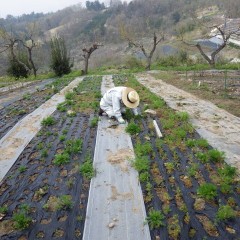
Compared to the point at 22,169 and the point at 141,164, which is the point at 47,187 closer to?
the point at 22,169

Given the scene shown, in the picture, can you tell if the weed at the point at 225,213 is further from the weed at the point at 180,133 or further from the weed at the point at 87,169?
the weed at the point at 180,133

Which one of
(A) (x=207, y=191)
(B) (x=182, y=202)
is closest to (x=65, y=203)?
(B) (x=182, y=202)

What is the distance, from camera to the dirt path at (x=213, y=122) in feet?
16.0

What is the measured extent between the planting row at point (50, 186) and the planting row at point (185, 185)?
0.85 metres

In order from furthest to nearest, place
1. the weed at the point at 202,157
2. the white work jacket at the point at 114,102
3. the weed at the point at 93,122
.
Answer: the weed at the point at 93,122, the white work jacket at the point at 114,102, the weed at the point at 202,157

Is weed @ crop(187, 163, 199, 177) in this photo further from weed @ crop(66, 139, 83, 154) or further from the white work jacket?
the white work jacket

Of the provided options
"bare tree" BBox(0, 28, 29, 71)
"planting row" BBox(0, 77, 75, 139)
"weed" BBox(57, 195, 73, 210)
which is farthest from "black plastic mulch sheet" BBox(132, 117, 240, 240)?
"bare tree" BBox(0, 28, 29, 71)

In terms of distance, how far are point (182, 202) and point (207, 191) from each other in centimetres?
37

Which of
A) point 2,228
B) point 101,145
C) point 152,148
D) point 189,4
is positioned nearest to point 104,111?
point 101,145

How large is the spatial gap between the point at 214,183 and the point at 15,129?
15.5ft

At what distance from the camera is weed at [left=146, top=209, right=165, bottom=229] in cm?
301

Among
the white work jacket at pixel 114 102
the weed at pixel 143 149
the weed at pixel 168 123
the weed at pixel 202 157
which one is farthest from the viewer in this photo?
the white work jacket at pixel 114 102

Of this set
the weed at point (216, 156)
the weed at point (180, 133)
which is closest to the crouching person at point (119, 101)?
the weed at point (180, 133)

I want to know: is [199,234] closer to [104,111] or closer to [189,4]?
[104,111]
